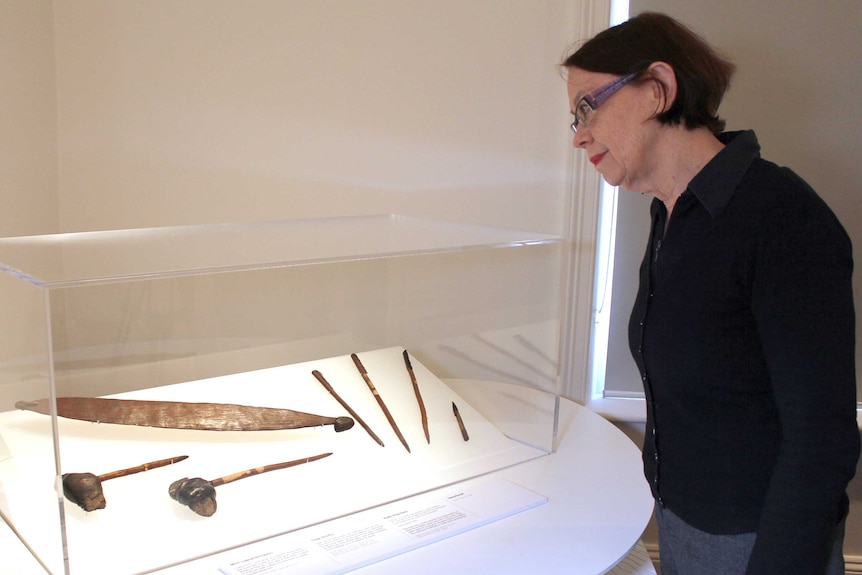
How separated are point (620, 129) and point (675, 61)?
0.13m

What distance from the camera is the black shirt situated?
3.24 feet

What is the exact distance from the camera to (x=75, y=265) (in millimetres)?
1129

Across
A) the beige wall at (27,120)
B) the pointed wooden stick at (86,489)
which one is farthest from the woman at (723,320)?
the beige wall at (27,120)

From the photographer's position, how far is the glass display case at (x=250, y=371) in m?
1.08

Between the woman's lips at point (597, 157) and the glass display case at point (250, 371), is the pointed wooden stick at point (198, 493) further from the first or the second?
the woman's lips at point (597, 157)

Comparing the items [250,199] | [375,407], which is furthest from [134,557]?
[250,199]

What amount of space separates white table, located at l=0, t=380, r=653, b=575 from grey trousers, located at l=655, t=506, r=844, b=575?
→ 8cm

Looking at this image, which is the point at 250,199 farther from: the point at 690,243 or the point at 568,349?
the point at 690,243

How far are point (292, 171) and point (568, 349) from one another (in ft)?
3.26

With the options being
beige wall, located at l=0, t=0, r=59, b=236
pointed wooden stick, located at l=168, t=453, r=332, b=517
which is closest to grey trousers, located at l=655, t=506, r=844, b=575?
pointed wooden stick, located at l=168, t=453, r=332, b=517

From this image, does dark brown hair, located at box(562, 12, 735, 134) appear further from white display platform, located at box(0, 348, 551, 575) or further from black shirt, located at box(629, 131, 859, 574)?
white display platform, located at box(0, 348, 551, 575)

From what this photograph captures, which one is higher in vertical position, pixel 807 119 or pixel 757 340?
pixel 807 119

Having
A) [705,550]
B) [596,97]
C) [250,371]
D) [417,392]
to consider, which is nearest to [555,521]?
[705,550]

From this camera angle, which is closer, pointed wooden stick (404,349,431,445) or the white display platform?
the white display platform
